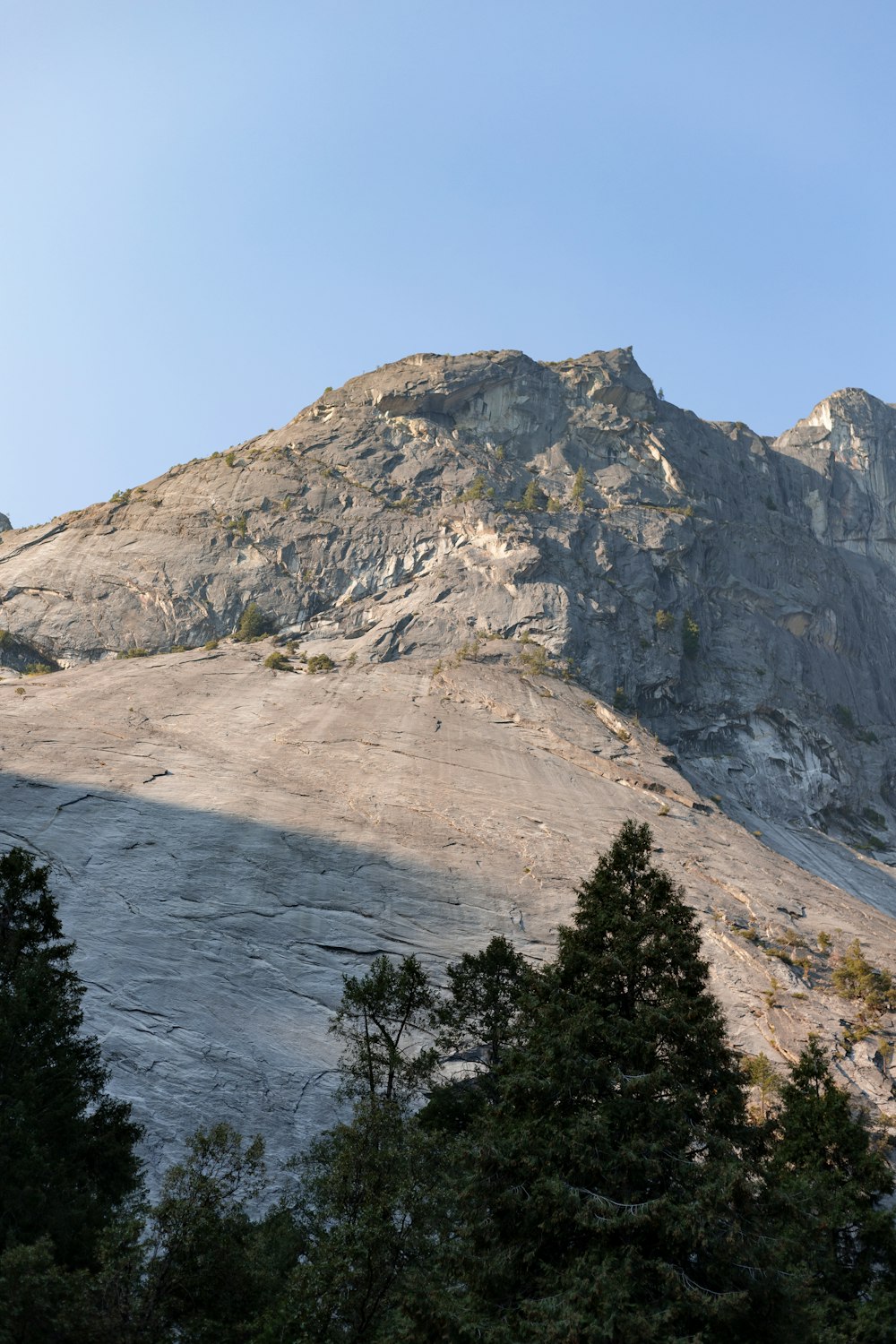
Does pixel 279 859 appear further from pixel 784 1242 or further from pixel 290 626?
pixel 290 626

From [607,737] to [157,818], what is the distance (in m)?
26.3

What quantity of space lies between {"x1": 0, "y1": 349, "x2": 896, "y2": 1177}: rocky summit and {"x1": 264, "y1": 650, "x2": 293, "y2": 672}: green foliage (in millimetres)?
456

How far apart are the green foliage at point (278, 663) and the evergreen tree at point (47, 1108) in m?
43.4

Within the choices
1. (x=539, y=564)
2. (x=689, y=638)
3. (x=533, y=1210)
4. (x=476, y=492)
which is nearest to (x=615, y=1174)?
(x=533, y=1210)

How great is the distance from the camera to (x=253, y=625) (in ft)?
250

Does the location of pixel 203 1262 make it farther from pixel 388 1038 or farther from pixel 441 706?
pixel 441 706

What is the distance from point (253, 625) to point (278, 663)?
28.2ft

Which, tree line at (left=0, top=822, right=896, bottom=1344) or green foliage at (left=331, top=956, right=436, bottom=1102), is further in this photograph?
green foliage at (left=331, top=956, right=436, bottom=1102)

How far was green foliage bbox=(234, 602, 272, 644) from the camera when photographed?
75.6 metres

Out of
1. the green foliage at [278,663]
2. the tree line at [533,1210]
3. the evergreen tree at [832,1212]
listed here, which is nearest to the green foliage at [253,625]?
the green foliage at [278,663]

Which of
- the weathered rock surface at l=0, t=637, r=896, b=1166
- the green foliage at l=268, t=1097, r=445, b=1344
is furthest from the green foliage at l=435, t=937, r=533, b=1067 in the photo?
the weathered rock surface at l=0, t=637, r=896, b=1166

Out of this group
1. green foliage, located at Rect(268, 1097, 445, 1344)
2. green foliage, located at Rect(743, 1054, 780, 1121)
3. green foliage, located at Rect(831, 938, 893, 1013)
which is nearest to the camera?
green foliage, located at Rect(268, 1097, 445, 1344)

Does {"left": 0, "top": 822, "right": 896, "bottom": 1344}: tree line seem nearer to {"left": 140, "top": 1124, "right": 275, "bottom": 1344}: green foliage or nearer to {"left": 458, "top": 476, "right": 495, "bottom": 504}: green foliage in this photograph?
{"left": 140, "top": 1124, "right": 275, "bottom": 1344}: green foliage

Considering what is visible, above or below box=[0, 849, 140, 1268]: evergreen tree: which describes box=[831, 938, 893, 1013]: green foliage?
above
